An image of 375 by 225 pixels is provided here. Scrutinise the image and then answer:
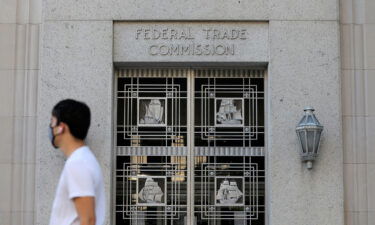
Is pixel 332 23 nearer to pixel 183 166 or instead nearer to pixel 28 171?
pixel 183 166

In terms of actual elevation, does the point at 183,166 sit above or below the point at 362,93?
below

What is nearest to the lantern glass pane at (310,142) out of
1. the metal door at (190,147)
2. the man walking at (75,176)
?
the metal door at (190,147)

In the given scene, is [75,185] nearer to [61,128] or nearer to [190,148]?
[61,128]

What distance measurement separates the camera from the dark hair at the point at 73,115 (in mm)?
4355

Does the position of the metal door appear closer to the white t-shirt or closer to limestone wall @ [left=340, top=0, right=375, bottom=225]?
limestone wall @ [left=340, top=0, right=375, bottom=225]

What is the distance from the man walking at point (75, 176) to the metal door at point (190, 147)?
16.8ft

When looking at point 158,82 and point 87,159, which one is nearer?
point 87,159

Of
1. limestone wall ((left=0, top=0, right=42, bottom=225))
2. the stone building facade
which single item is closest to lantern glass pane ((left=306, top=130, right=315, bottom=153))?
the stone building facade

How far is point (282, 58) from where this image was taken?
9445mm

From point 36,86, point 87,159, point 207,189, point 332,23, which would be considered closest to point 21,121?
point 36,86

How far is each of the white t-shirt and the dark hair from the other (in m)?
0.13

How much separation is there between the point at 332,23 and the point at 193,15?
1.76 meters

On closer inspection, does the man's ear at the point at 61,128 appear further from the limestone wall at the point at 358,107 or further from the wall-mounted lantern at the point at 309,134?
the limestone wall at the point at 358,107

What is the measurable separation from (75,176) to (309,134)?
17.4 feet
